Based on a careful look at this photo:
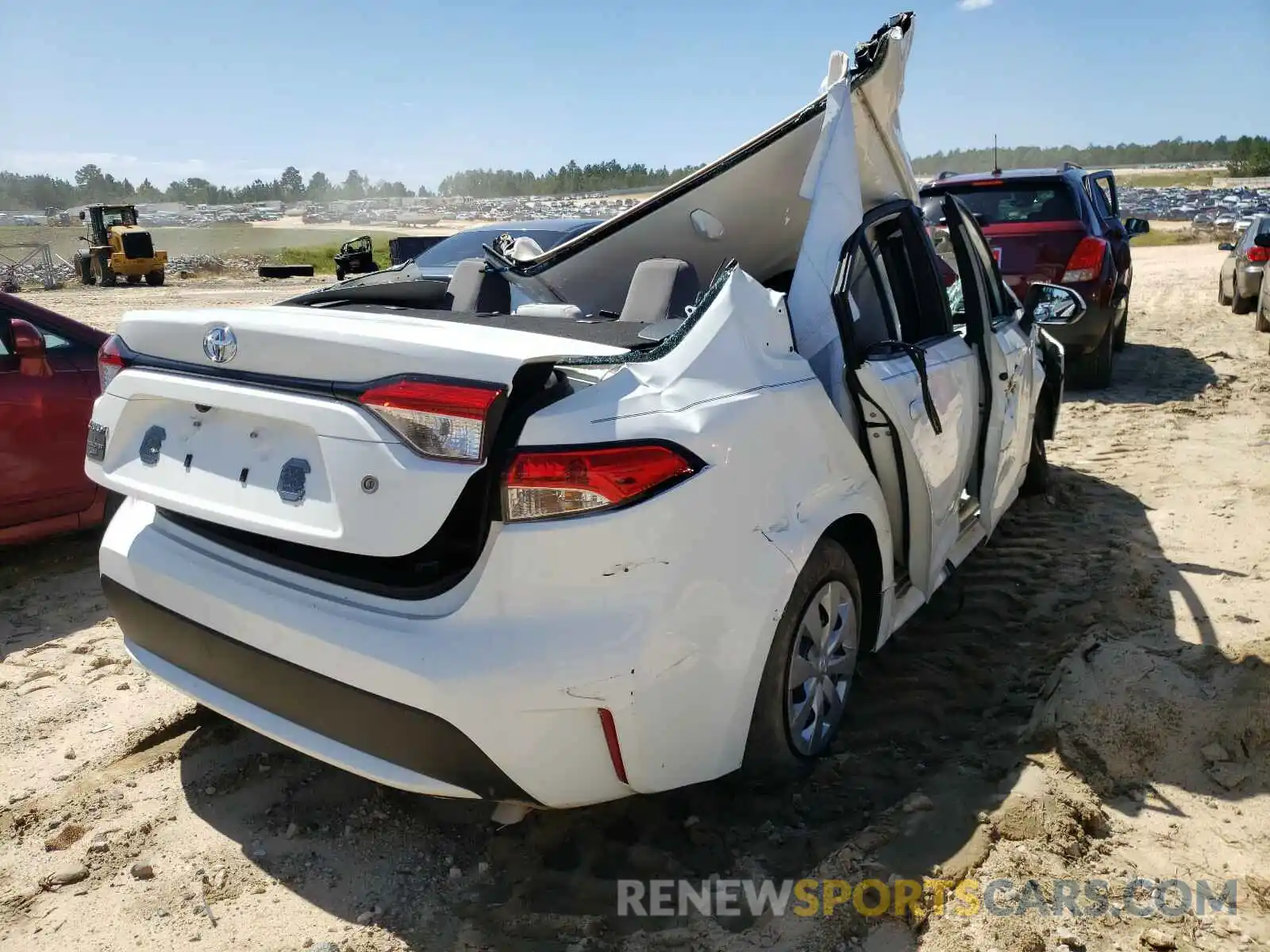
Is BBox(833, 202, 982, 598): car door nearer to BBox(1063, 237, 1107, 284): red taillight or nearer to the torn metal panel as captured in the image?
the torn metal panel

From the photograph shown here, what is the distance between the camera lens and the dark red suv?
8242 mm

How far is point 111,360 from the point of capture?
2.71 metres

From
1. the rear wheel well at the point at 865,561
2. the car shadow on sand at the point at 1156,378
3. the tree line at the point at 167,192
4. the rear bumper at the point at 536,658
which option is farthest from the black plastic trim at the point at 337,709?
the tree line at the point at 167,192

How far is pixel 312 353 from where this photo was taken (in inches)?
87.3

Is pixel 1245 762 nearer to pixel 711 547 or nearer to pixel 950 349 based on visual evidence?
pixel 950 349

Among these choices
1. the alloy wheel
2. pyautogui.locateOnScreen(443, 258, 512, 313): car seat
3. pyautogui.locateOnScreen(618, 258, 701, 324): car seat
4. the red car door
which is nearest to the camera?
the alloy wheel

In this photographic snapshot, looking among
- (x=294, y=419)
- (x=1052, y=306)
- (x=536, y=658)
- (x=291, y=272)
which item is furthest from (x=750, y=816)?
(x=291, y=272)

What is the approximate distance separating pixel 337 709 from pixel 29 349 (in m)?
3.72

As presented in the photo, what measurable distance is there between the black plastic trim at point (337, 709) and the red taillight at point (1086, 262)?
770cm

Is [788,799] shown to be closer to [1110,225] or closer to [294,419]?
[294,419]

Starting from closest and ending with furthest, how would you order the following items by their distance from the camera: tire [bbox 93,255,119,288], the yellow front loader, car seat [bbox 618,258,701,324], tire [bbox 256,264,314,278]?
car seat [bbox 618,258,701,324]
the yellow front loader
tire [bbox 93,255,119,288]
tire [bbox 256,264,314,278]

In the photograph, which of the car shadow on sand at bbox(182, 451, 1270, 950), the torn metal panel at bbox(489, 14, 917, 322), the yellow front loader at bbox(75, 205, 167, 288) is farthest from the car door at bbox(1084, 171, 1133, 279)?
the yellow front loader at bbox(75, 205, 167, 288)

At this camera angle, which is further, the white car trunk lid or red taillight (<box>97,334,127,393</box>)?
red taillight (<box>97,334,127,393</box>)

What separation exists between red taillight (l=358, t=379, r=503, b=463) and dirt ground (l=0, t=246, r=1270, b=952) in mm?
1173
